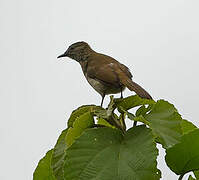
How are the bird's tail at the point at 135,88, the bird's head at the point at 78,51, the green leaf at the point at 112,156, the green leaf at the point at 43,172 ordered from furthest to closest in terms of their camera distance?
1. the bird's head at the point at 78,51
2. the bird's tail at the point at 135,88
3. the green leaf at the point at 43,172
4. the green leaf at the point at 112,156

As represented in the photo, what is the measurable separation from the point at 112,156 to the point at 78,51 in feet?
8.33

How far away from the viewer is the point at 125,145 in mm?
1473

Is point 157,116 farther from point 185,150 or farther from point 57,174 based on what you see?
point 57,174

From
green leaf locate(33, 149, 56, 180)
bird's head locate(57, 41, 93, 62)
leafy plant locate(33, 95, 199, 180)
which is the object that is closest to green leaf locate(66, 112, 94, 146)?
leafy plant locate(33, 95, 199, 180)

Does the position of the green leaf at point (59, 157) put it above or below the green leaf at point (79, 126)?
below

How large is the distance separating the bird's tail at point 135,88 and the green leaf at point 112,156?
0.64 m

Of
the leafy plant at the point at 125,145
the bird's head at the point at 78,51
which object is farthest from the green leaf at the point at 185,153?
the bird's head at the point at 78,51

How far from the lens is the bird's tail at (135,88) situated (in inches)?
83.8

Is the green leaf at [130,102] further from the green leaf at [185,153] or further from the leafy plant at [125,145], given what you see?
the green leaf at [185,153]

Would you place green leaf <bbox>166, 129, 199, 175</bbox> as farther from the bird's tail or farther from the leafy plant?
the bird's tail

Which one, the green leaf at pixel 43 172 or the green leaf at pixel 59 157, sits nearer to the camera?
the green leaf at pixel 59 157

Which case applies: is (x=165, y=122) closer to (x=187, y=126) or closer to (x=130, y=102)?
(x=130, y=102)

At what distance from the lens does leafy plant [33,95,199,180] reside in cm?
137

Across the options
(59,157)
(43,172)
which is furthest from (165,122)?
(43,172)
